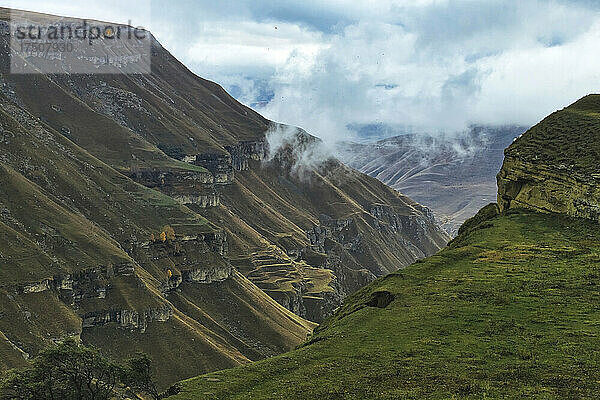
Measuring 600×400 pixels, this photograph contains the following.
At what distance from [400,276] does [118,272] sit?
137 m

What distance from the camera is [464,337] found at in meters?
50.1

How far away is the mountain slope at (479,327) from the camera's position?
4156 centimetres

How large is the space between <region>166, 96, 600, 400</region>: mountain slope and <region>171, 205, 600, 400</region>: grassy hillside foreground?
0.09 metres

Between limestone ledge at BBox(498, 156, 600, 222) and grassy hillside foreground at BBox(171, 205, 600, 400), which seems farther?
limestone ledge at BBox(498, 156, 600, 222)

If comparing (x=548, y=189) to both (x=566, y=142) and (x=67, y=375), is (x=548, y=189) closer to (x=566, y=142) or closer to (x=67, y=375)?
(x=566, y=142)

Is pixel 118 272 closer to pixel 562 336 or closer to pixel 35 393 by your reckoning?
pixel 35 393

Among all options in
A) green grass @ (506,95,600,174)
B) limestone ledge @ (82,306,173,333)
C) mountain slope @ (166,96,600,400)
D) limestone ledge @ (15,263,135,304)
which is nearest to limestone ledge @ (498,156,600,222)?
mountain slope @ (166,96,600,400)

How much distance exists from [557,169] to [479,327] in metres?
38.4

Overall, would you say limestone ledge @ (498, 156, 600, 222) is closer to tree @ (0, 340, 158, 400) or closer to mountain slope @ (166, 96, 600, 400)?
mountain slope @ (166, 96, 600, 400)

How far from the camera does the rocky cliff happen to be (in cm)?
7931

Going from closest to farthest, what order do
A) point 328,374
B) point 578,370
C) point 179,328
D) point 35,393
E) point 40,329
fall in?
point 578,370, point 328,374, point 35,393, point 40,329, point 179,328

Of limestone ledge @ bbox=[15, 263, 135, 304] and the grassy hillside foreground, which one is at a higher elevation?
limestone ledge @ bbox=[15, 263, 135, 304]

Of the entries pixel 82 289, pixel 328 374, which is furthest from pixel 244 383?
pixel 82 289

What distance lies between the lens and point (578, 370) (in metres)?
40.9
